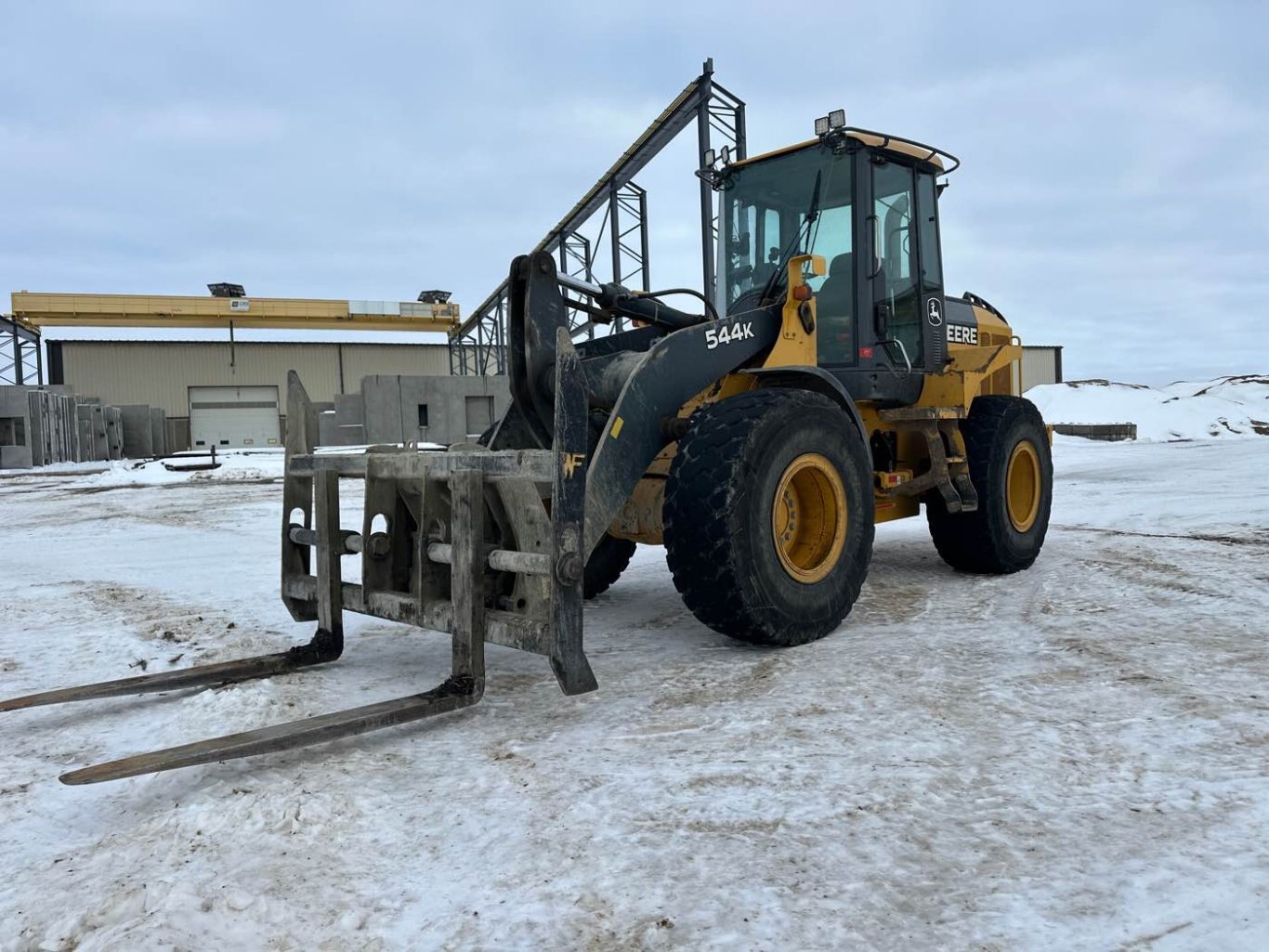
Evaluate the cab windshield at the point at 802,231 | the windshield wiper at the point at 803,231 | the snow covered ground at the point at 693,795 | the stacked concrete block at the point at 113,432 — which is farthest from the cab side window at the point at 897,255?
the stacked concrete block at the point at 113,432

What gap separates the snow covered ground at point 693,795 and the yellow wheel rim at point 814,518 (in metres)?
0.40

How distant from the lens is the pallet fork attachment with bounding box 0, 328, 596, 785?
329cm

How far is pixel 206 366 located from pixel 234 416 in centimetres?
298

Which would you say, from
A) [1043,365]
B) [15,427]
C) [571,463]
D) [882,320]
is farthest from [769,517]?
[1043,365]

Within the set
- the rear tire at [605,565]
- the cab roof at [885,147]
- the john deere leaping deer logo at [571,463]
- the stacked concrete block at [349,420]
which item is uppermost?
the cab roof at [885,147]

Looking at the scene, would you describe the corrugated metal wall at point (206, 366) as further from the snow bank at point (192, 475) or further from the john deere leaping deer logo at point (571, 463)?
the john deere leaping deer logo at point (571, 463)

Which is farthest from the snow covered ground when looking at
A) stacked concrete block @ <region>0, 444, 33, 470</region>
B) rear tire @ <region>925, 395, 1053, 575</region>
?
stacked concrete block @ <region>0, 444, 33, 470</region>

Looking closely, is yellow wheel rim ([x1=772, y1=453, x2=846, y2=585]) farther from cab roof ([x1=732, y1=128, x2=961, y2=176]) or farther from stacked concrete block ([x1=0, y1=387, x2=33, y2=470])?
stacked concrete block ([x1=0, y1=387, x2=33, y2=470])

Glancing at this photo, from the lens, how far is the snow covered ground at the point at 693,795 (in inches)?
78.5

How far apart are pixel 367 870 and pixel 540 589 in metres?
1.30

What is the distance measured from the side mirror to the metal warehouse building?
145 ft

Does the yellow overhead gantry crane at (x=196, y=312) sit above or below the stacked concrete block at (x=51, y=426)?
above

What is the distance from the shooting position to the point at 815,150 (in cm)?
541

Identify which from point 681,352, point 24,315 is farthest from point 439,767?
point 24,315
